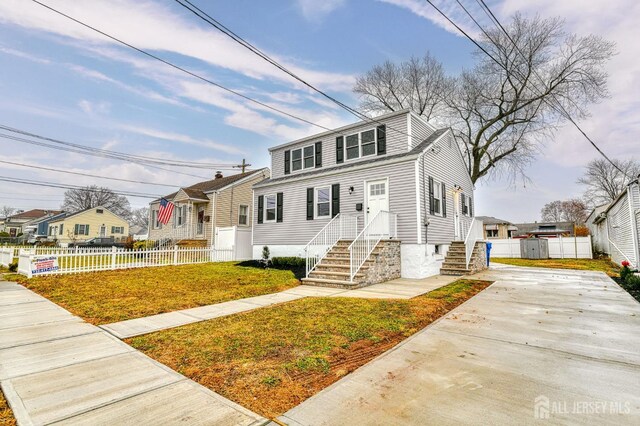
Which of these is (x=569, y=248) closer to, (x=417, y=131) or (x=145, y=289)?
(x=417, y=131)

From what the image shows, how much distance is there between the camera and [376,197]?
11.7m

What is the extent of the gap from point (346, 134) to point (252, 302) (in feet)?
30.4

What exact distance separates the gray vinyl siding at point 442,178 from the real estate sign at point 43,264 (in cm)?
1301

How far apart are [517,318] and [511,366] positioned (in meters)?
2.49

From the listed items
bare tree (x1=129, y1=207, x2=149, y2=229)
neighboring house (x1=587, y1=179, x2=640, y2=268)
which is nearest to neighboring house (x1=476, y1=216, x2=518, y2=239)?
neighboring house (x1=587, y1=179, x2=640, y2=268)

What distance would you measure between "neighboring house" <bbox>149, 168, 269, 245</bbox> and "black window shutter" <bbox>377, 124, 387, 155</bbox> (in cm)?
1222

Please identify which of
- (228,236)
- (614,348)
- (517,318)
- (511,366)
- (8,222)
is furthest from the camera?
(8,222)

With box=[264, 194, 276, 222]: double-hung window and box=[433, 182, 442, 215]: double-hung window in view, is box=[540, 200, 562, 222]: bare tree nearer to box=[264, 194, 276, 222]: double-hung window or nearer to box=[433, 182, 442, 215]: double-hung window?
box=[433, 182, 442, 215]: double-hung window

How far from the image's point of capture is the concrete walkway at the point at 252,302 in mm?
4637

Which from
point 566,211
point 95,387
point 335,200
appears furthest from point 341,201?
point 566,211

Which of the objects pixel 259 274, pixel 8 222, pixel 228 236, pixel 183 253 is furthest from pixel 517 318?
pixel 8 222

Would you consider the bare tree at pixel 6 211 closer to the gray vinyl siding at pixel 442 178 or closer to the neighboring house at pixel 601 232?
the gray vinyl siding at pixel 442 178

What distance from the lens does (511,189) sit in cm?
2281

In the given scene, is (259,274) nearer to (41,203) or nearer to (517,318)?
(517,318)
